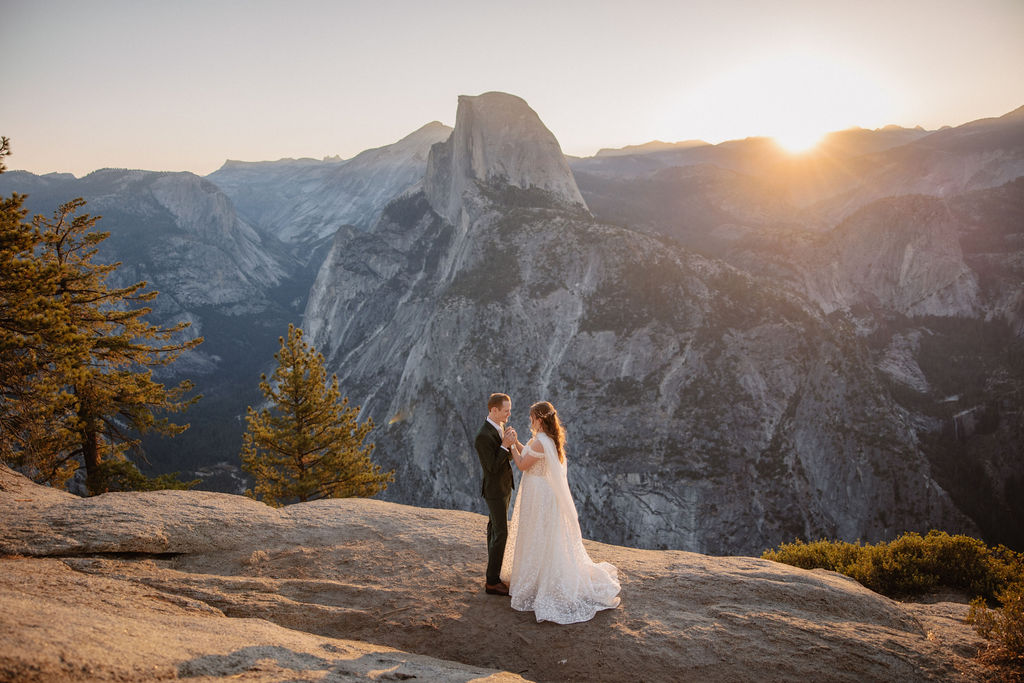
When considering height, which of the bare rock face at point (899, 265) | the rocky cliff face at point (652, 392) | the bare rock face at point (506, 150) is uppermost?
the bare rock face at point (506, 150)

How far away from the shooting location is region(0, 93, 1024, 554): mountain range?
135 feet

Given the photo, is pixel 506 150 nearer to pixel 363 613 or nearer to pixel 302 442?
pixel 302 442

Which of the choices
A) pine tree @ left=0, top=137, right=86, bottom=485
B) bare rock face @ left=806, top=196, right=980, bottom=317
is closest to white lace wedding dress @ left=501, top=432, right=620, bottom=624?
pine tree @ left=0, top=137, right=86, bottom=485

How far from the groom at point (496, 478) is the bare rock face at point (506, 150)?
70.5 metres

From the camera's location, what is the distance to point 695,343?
161 feet

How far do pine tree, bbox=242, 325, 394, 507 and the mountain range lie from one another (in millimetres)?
25579

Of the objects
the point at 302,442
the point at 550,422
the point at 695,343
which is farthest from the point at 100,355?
the point at 695,343

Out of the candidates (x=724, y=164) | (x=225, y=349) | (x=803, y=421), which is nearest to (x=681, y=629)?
(x=803, y=421)

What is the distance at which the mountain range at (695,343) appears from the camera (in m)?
41.2

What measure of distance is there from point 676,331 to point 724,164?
437 ft

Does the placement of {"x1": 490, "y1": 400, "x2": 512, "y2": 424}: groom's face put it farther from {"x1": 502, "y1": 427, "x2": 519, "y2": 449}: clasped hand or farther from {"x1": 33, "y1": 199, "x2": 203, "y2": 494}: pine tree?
{"x1": 33, "y1": 199, "x2": 203, "y2": 494}: pine tree

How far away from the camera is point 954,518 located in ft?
128

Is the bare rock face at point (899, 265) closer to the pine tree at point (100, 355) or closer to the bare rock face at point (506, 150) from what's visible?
the bare rock face at point (506, 150)

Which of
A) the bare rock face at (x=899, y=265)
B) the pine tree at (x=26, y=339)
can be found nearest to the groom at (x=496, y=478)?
the pine tree at (x=26, y=339)
